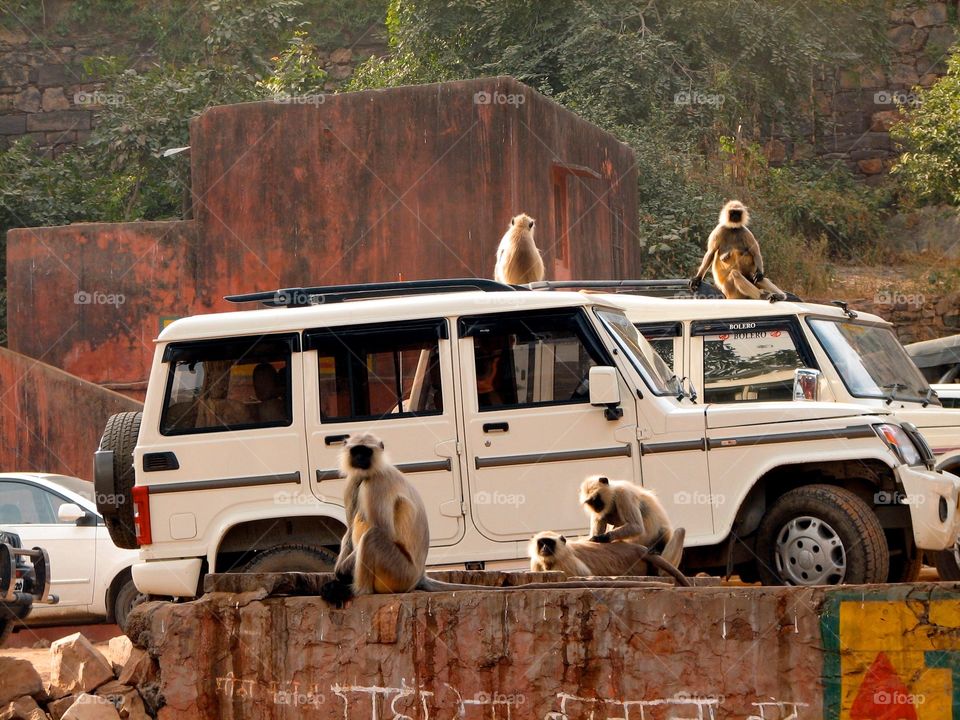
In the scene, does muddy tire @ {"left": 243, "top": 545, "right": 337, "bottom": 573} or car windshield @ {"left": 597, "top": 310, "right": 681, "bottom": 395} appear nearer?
muddy tire @ {"left": 243, "top": 545, "right": 337, "bottom": 573}

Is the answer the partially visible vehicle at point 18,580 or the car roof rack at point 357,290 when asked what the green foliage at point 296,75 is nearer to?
the car roof rack at point 357,290

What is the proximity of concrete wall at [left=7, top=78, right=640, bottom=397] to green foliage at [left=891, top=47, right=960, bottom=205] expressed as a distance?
10.8 m

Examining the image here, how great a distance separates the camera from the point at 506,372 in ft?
25.7

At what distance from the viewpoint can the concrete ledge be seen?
18.4ft

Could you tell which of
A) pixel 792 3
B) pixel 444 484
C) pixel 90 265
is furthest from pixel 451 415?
pixel 792 3

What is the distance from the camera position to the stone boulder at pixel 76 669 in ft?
Answer: 24.7

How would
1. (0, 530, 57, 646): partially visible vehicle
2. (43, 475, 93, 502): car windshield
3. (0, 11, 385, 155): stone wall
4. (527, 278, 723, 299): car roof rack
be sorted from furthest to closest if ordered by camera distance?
(0, 11, 385, 155): stone wall < (43, 475, 93, 502): car windshield < (527, 278, 723, 299): car roof rack < (0, 530, 57, 646): partially visible vehicle

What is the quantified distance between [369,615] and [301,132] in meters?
8.74

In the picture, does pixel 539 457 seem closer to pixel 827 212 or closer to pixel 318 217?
pixel 318 217

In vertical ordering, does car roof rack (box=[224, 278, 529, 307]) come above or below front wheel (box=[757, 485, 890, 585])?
above

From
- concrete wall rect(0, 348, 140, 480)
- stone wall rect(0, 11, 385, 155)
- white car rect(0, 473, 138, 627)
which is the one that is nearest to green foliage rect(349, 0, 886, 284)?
stone wall rect(0, 11, 385, 155)

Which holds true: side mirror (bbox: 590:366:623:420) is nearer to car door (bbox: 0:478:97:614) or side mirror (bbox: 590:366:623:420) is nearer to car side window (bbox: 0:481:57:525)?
car door (bbox: 0:478:97:614)

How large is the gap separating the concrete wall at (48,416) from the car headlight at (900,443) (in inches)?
329

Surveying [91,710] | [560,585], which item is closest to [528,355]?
[560,585]
